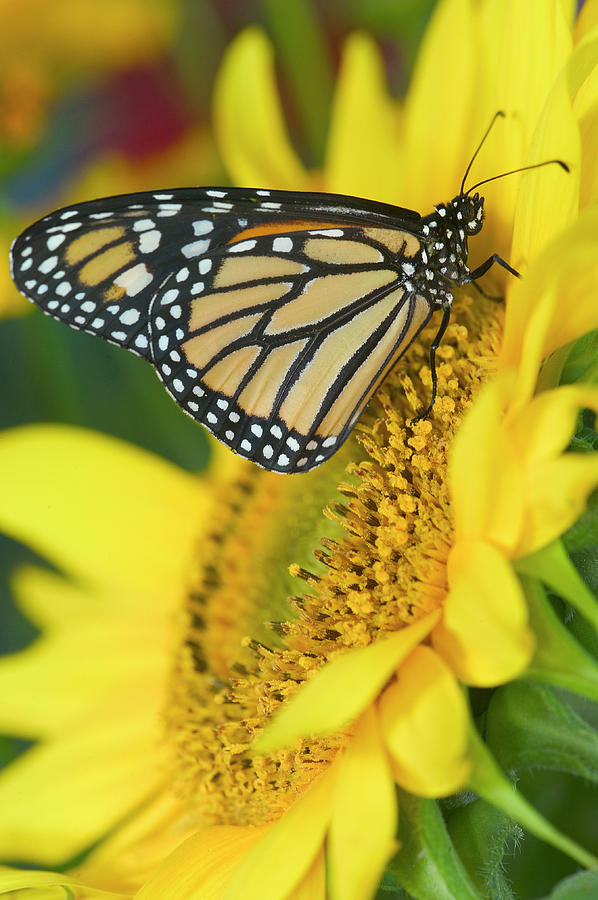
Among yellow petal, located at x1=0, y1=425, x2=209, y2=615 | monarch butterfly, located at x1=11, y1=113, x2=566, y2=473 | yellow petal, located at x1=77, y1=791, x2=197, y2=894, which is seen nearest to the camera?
monarch butterfly, located at x1=11, y1=113, x2=566, y2=473

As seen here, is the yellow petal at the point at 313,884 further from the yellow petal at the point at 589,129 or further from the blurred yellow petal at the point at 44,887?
the yellow petal at the point at 589,129

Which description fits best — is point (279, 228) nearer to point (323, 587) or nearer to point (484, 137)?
point (484, 137)

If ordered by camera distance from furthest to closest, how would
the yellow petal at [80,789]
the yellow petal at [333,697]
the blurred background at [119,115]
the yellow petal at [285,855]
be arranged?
the blurred background at [119,115] < the yellow petal at [80,789] < the yellow petal at [285,855] < the yellow petal at [333,697]

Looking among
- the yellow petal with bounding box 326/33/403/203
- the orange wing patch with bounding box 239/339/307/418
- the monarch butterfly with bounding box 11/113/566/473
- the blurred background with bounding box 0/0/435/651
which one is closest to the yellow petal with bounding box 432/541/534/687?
the monarch butterfly with bounding box 11/113/566/473

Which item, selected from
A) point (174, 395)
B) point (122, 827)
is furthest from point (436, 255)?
point (122, 827)

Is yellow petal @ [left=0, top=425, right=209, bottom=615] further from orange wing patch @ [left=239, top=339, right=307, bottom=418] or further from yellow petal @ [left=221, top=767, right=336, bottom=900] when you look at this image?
yellow petal @ [left=221, top=767, right=336, bottom=900]

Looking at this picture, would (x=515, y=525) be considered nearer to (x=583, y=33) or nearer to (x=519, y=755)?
(x=519, y=755)

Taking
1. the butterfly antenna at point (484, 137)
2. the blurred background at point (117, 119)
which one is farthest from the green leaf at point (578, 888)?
the blurred background at point (117, 119)
